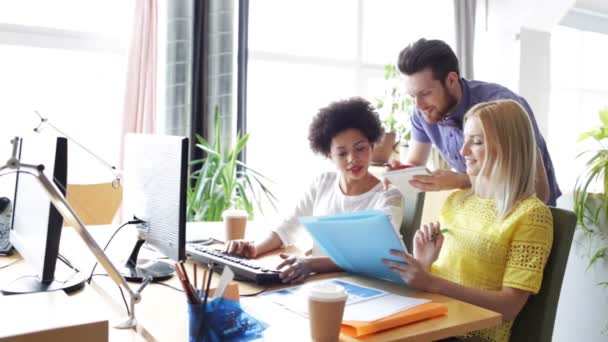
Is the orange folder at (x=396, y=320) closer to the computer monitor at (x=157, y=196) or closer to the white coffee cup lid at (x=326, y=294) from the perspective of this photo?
the white coffee cup lid at (x=326, y=294)

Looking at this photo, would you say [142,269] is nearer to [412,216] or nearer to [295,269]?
[295,269]

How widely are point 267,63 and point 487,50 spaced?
171cm

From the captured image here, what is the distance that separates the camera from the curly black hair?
1987 mm

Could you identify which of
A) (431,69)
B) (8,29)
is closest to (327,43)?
(8,29)

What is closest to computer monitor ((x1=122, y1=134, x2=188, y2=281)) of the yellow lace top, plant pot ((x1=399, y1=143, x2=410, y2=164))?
the yellow lace top

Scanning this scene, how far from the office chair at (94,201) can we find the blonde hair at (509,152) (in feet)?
5.84

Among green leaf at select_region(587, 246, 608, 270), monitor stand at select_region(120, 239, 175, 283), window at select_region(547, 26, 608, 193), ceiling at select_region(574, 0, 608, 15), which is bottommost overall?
green leaf at select_region(587, 246, 608, 270)

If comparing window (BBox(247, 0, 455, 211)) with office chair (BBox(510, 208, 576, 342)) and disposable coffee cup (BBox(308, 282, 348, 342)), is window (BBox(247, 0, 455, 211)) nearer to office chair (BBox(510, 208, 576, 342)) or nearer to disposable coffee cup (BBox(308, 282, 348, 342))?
office chair (BBox(510, 208, 576, 342))

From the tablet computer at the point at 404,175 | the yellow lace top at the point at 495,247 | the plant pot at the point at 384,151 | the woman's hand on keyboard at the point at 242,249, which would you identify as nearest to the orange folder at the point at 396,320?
the yellow lace top at the point at 495,247

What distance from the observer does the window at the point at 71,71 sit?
3.16 meters

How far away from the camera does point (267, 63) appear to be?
410 cm

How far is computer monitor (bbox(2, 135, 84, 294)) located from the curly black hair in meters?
0.92

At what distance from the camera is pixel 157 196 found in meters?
1.43

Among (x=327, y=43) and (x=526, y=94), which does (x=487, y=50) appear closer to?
(x=526, y=94)
